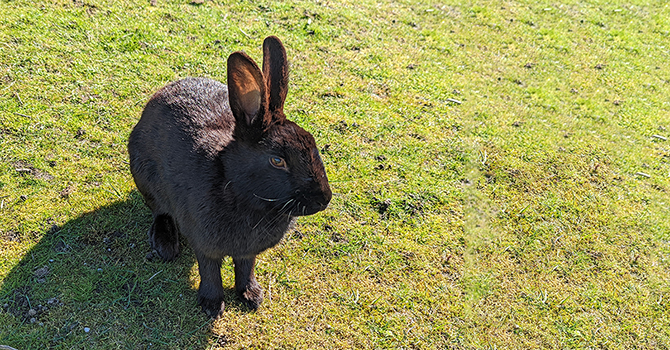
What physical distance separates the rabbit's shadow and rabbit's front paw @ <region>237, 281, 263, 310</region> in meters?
0.06

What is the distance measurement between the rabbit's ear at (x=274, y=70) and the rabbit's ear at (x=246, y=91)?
0.13 metres

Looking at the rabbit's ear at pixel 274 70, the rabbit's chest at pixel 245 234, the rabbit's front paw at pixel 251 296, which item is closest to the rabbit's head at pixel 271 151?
the rabbit's ear at pixel 274 70

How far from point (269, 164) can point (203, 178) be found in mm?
594

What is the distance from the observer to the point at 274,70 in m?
3.50

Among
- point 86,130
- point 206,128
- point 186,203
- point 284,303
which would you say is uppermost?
point 206,128

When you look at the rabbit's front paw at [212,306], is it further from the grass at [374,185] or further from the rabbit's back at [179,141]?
the rabbit's back at [179,141]

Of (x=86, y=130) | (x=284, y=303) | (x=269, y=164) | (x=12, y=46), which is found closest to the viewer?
(x=269, y=164)

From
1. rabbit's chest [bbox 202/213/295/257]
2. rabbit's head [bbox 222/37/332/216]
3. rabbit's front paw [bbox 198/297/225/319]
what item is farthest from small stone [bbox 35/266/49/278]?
rabbit's head [bbox 222/37/332/216]

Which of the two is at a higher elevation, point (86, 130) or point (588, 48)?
point (588, 48)

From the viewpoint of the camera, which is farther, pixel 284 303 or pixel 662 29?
pixel 662 29

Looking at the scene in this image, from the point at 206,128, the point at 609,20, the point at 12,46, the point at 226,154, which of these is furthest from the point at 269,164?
the point at 609,20

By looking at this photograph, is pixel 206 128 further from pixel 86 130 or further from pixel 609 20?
pixel 609 20

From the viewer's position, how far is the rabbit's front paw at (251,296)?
14.0 feet

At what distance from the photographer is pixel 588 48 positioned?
334 inches
